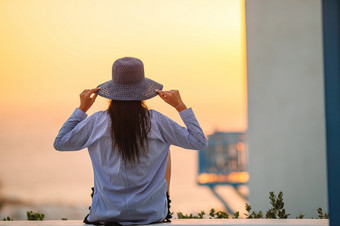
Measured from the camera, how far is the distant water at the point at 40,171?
21.7ft

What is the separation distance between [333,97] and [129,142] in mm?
892

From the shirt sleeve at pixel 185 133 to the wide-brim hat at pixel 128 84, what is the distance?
148 mm

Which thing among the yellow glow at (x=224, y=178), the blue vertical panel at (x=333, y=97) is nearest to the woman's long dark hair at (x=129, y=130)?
the blue vertical panel at (x=333, y=97)

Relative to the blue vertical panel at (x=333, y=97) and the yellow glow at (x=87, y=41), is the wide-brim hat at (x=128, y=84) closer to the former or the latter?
the blue vertical panel at (x=333, y=97)

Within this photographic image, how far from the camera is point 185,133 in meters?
2.64

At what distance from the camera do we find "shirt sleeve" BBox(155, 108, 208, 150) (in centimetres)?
264

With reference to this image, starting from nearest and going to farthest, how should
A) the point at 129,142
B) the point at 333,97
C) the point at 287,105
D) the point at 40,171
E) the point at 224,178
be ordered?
the point at 333,97 < the point at 129,142 < the point at 287,105 < the point at 40,171 < the point at 224,178

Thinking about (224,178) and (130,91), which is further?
(224,178)

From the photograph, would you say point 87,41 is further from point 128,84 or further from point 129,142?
point 129,142

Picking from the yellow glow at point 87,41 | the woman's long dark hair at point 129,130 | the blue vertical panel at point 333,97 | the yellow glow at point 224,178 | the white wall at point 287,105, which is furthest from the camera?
the yellow glow at point 224,178

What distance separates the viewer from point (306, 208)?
5.49 m

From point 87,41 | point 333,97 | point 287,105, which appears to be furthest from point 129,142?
point 87,41

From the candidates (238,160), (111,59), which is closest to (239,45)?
(111,59)

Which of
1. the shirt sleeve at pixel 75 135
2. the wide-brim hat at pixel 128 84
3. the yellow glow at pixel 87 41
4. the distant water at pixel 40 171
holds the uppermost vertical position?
the yellow glow at pixel 87 41
